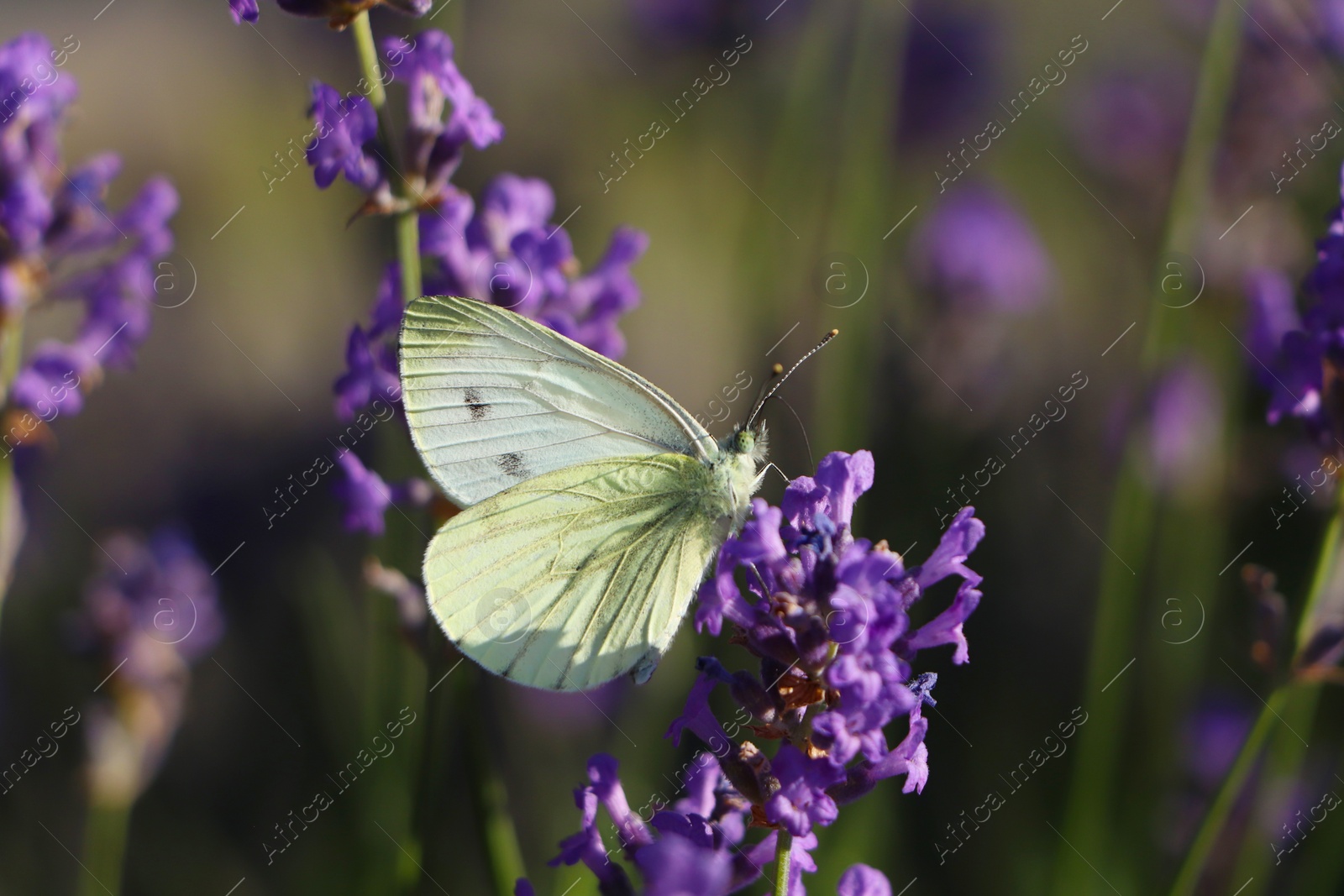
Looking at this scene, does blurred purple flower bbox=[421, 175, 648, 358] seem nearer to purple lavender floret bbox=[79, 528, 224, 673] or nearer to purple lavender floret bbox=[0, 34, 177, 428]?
purple lavender floret bbox=[0, 34, 177, 428]

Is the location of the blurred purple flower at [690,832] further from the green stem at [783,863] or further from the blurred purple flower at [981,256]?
the blurred purple flower at [981,256]

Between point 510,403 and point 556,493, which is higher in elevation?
point 510,403

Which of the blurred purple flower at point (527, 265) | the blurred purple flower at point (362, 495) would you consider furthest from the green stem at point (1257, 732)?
the blurred purple flower at point (362, 495)

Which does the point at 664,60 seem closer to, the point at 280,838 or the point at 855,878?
the point at 280,838

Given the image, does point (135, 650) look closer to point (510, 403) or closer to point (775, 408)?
point (510, 403)

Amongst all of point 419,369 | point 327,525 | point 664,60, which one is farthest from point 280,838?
point 664,60

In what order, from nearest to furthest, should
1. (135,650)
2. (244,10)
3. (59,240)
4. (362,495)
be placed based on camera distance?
(244,10) < (362,495) < (59,240) < (135,650)

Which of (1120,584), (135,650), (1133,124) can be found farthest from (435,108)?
(1133,124)
